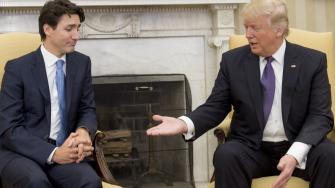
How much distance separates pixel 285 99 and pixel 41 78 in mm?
1115

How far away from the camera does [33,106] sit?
2.41 metres

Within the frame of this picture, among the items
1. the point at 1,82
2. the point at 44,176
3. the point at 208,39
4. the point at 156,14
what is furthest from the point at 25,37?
the point at 208,39

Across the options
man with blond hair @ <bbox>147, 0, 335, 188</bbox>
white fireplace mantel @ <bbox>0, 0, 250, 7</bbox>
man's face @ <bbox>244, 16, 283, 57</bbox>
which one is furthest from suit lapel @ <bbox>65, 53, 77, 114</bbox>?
white fireplace mantel @ <bbox>0, 0, 250, 7</bbox>

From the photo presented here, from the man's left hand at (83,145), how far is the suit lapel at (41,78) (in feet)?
0.61

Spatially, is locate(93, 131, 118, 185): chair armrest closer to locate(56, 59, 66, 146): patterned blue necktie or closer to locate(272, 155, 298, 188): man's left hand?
locate(56, 59, 66, 146): patterned blue necktie

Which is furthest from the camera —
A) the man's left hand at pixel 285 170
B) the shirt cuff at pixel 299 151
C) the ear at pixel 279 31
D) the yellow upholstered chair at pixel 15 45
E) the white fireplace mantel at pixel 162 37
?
the white fireplace mantel at pixel 162 37

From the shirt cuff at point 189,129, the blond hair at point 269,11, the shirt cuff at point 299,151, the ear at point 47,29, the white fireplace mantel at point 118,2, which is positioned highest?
the white fireplace mantel at point 118,2

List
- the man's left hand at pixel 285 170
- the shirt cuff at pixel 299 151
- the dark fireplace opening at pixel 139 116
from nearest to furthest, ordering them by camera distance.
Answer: the man's left hand at pixel 285 170, the shirt cuff at pixel 299 151, the dark fireplace opening at pixel 139 116

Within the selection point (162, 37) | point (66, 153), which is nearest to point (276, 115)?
point (66, 153)

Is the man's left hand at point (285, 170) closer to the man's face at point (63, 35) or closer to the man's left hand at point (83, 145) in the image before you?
the man's left hand at point (83, 145)

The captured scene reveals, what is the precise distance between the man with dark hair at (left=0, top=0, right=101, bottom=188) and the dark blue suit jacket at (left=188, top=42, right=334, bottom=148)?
55cm

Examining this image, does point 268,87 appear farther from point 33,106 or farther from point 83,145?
point 33,106

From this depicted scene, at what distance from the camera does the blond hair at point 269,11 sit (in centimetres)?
230

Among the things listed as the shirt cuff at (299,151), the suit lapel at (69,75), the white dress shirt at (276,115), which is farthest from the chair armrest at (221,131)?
the suit lapel at (69,75)
